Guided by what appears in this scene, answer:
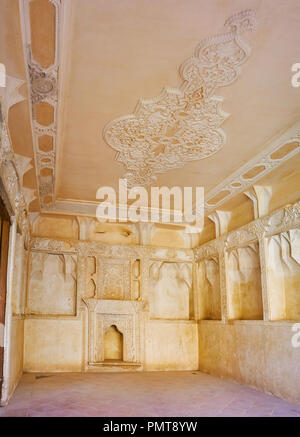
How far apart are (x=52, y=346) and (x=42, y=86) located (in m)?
6.45

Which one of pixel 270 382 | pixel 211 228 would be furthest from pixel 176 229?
pixel 270 382

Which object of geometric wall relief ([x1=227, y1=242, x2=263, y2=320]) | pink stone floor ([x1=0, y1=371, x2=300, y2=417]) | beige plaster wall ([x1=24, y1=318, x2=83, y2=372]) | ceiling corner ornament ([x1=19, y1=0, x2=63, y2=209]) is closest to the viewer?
ceiling corner ornament ([x1=19, y1=0, x2=63, y2=209])

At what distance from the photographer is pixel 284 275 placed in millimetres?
7301

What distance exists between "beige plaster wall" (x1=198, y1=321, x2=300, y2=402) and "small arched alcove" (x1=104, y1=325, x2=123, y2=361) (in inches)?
81.8

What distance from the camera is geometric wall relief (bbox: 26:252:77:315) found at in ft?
31.0

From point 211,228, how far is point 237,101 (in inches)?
208

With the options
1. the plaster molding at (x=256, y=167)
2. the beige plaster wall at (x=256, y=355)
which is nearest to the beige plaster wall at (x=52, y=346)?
the beige plaster wall at (x=256, y=355)

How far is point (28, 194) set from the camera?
7852 mm

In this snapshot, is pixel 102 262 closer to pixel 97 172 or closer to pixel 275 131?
pixel 97 172

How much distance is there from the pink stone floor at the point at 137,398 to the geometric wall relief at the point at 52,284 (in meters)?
1.65

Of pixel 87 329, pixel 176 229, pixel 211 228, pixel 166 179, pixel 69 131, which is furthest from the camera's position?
pixel 176 229

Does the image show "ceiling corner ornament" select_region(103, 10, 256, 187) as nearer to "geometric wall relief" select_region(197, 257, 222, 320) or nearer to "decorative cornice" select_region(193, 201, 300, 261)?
"decorative cornice" select_region(193, 201, 300, 261)

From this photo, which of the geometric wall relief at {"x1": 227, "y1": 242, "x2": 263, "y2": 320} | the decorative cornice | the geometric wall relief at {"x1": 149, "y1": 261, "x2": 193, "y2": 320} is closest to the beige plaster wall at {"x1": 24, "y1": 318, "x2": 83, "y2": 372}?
the geometric wall relief at {"x1": 149, "y1": 261, "x2": 193, "y2": 320}

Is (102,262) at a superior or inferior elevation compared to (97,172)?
inferior
